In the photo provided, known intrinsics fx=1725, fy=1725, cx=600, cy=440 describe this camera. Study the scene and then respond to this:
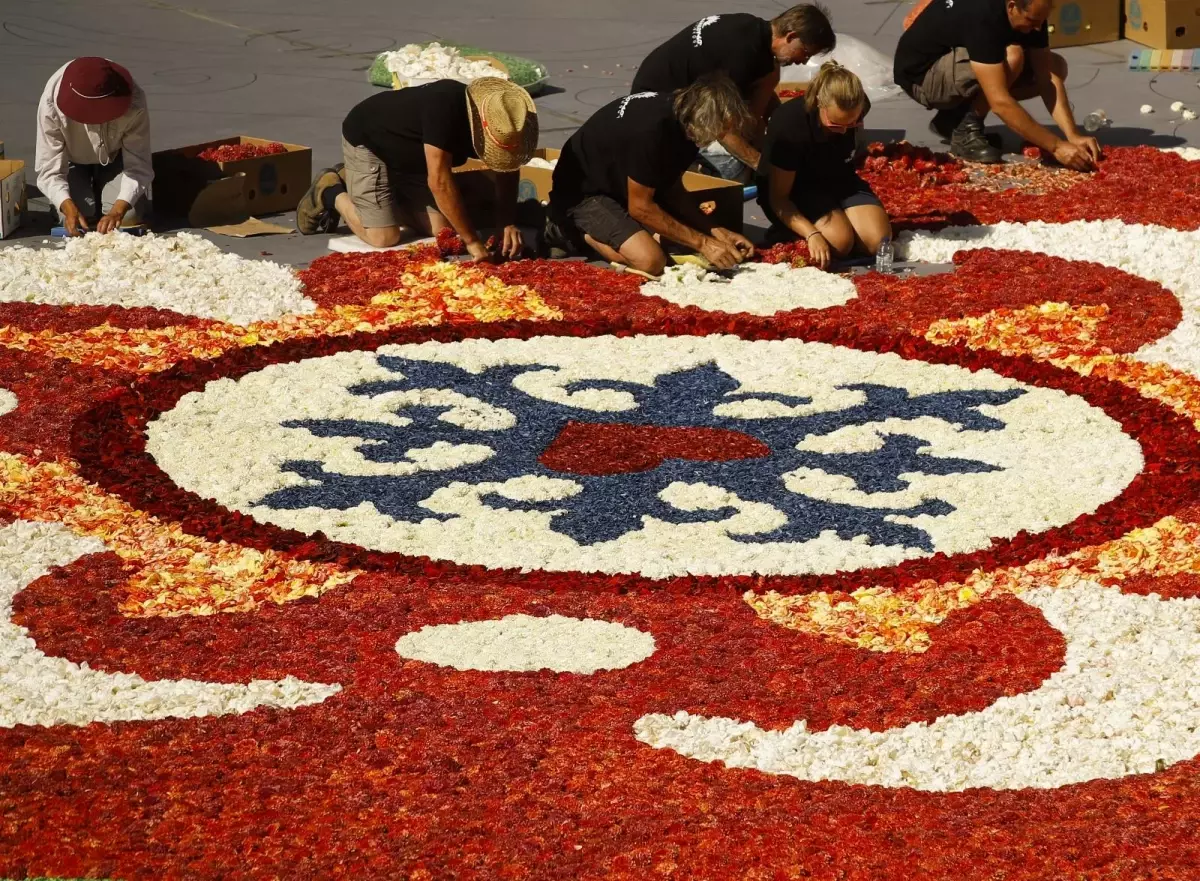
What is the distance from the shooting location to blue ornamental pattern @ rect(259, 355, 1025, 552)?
19.8 ft

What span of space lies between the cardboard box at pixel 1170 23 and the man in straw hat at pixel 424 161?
7.20 m

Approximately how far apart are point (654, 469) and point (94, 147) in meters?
A: 4.80

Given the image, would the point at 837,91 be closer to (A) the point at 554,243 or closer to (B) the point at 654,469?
(A) the point at 554,243

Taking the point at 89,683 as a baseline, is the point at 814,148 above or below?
above

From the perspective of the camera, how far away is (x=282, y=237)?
→ 990 cm

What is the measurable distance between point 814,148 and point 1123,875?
20.6ft

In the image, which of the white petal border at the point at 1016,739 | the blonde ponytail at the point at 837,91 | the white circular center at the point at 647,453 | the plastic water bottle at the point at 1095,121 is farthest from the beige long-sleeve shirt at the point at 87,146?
the plastic water bottle at the point at 1095,121

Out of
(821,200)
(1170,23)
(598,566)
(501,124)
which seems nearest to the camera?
(598,566)

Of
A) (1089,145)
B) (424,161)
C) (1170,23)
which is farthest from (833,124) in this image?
(1170,23)

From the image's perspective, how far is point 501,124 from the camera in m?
8.72

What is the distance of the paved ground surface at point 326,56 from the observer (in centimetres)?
1250

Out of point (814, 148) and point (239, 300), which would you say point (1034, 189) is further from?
point (239, 300)

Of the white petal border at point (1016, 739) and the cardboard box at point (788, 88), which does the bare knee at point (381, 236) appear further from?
the white petal border at point (1016, 739)

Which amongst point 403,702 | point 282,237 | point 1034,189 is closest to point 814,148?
point 1034,189
